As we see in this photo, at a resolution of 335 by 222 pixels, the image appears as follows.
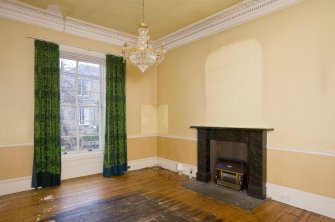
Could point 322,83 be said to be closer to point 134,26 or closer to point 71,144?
point 134,26

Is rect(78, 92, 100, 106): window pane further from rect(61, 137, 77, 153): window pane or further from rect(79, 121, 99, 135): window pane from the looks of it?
rect(61, 137, 77, 153): window pane

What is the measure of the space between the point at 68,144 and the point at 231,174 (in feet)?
11.5

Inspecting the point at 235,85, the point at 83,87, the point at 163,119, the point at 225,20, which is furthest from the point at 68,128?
the point at 225,20

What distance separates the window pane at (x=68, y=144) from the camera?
15.5 ft

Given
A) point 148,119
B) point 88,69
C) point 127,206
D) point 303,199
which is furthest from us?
point 148,119

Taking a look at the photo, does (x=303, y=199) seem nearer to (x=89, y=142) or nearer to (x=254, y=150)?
(x=254, y=150)

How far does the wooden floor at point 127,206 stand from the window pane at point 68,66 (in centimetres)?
240

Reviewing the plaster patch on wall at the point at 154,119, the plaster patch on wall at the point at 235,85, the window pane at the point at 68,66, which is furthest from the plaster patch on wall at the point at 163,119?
the window pane at the point at 68,66

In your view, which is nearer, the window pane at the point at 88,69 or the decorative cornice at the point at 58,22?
the decorative cornice at the point at 58,22

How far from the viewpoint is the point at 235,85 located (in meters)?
4.14

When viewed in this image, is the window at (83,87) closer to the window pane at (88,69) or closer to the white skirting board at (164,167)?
the window pane at (88,69)

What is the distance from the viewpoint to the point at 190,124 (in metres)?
5.07

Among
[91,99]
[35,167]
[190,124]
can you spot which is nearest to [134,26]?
[91,99]

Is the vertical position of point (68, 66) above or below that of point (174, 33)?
below
